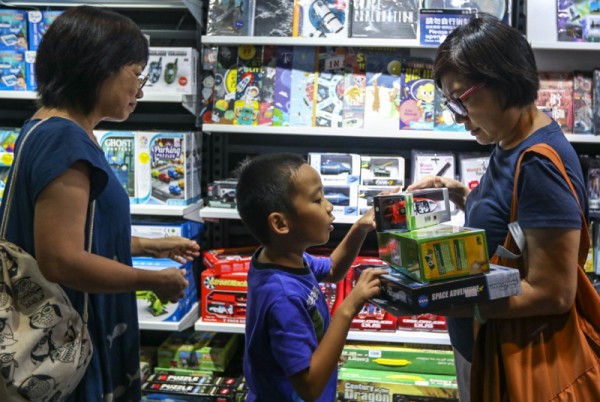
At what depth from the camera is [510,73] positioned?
1.22 meters

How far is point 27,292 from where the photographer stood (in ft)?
3.66

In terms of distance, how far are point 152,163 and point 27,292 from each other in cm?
126

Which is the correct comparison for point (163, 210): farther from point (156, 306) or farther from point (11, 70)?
point (11, 70)

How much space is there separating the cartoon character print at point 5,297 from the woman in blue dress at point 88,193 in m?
0.08

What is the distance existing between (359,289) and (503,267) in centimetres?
30

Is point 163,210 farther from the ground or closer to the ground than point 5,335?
farther from the ground

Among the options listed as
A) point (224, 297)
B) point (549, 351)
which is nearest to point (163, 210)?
point (224, 297)

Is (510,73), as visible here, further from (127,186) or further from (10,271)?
(127,186)

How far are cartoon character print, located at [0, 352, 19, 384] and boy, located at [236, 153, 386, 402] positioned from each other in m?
0.46

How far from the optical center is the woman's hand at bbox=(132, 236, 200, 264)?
5.06 feet

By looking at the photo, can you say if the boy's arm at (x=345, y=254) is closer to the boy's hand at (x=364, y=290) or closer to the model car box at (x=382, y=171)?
the boy's hand at (x=364, y=290)

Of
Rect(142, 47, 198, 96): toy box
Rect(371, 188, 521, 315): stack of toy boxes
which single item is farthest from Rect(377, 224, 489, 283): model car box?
Rect(142, 47, 198, 96): toy box

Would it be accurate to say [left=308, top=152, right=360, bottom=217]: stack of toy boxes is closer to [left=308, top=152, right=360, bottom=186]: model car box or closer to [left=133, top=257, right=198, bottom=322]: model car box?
[left=308, top=152, right=360, bottom=186]: model car box

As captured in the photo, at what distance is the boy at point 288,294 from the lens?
1107mm
